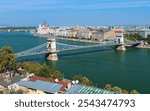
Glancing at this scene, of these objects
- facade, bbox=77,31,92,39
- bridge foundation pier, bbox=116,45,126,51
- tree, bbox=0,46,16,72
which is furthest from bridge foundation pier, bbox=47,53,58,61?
facade, bbox=77,31,92,39

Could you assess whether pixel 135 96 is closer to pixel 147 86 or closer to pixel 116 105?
pixel 116 105

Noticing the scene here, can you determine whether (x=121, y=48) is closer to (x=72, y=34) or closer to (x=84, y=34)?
(x=84, y=34)

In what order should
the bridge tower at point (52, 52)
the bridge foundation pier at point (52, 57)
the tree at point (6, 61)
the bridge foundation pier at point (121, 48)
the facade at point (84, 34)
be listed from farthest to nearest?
the facade at point (84, 34) < the bridge foundation pier at point (121, 48) < the bridge tower at point (52, 52) < the bridge foundation pier at point (52, 57) < the tree at point (6, 61)

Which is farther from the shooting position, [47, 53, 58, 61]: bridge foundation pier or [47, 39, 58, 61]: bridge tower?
[47, 39, 58, 61]: bridge tower

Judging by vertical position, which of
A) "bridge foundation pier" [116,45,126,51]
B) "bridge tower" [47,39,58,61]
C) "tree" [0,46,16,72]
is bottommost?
"bridge foundation pier" [116,45,126,51]

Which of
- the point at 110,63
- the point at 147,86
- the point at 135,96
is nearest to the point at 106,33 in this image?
the point at 110,63

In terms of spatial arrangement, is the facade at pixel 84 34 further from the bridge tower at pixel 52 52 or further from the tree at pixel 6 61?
the tree at pixel 6 61

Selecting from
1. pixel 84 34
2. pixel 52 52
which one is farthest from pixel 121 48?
pixel 84 34

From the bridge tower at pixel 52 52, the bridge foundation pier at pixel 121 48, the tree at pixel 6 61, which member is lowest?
the bridge foundation pier at pixel 121 48

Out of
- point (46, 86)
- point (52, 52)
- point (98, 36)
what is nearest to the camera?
point (46, 86)

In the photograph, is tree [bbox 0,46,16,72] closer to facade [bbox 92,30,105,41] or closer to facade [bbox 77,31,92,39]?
facade [bbox 92,30,105,41]

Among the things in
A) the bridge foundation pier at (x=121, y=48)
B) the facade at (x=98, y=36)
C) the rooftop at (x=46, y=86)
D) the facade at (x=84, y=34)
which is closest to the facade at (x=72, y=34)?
the facade at (x=84, y=34)

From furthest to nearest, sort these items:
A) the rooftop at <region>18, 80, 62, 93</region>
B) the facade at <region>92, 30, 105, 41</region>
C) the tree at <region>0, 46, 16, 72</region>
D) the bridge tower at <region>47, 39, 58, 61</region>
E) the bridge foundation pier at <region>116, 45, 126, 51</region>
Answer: the facade at <region>92, 30, 105, 41</region> → the bridge foundation pier at <region>116, 45, 126, 51</region> → the bridge tower at <region>47, 39, 58, 61</region> → the tree at <region>0, 46, 16, 72</region> → the rooftop at <region>18, 80, 62, 93</region>

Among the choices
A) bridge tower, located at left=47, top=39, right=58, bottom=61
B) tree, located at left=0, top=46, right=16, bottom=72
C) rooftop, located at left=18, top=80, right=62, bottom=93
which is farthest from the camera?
bridge tower, located at left=47, top=39, right=58, bottom=61
